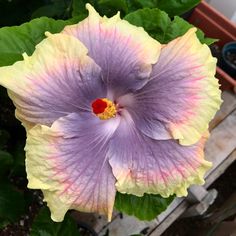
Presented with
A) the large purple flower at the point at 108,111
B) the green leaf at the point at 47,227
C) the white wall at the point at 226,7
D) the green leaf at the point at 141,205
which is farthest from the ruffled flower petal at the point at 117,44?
the white wall at the point at 226,7

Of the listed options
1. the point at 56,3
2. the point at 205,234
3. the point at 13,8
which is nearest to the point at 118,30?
the point at 56,3

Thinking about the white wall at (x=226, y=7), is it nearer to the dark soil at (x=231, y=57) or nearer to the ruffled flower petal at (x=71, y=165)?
the dark soil at (x=231, y=57)

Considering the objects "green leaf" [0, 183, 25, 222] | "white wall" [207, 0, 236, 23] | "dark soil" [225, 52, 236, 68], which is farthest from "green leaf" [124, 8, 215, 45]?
"white wall" [207, 0, 236, 23]

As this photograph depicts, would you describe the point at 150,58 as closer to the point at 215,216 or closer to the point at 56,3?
the point at 56,3

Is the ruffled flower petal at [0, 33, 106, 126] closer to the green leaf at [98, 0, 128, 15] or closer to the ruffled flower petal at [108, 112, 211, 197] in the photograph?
the ruffled flower petal at [108, 112, 211, 197]

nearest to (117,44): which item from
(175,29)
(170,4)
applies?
(175,29)

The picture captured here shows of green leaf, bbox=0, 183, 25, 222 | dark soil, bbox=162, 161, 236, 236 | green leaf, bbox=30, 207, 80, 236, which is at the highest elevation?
green leaf, bbox=30, 207, 80, 236

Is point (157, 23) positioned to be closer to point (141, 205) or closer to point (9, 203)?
point (141, 205)
